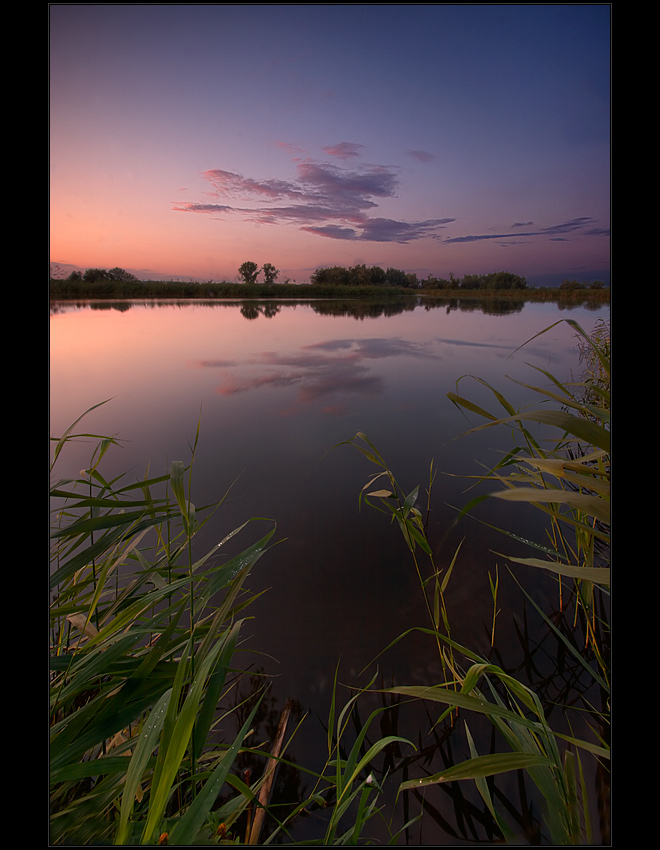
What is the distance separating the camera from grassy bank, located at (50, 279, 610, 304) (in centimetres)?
1747

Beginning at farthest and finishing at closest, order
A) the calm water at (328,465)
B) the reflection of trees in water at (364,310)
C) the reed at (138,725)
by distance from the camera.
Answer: the reflection of trees in water at (364,310) → the calm water at (328,465) → the reed at (138,725)

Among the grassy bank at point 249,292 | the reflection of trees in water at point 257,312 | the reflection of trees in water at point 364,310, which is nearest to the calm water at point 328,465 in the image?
the reflection of trees in water at point 257,312

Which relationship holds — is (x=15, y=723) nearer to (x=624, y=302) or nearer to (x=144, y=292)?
(x=624, y=302)

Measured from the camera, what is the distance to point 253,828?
2.50 ft

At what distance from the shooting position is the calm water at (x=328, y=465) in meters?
1.40

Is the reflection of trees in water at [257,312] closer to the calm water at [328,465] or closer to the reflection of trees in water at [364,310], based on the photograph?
the reflection of trees in water at [364,310]

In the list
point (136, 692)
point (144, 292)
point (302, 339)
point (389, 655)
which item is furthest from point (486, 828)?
point (144, 292)

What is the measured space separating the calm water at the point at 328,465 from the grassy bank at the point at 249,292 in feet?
41.0

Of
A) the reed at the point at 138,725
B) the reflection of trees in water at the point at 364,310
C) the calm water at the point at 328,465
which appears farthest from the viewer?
the reflection of trees in water at the point at 364,310

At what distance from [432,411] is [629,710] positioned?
3.48 meters

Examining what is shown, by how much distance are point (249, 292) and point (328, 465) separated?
21198 millimetres

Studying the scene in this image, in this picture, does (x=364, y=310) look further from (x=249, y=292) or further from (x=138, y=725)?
(x=138, y=725)

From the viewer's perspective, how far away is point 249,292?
21.7 m

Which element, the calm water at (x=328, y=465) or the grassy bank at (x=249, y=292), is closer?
the calm water at (x=328, y=465)
